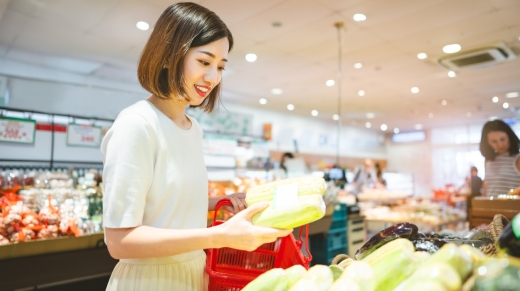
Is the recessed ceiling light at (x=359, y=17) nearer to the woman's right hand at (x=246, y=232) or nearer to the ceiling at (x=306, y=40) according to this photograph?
the ceiling at (x=306, y=40)

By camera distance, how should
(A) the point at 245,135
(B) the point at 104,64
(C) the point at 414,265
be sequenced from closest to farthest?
1. (C) the point at 414,265
2. (B) the point at 104,64
3. (A) the point at 245,135

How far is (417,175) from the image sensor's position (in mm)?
14562

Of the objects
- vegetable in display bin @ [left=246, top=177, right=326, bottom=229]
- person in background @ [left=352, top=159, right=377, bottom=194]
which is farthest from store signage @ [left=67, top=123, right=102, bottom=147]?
person in background @ [left=352, top=159, right=377, bottom=194]

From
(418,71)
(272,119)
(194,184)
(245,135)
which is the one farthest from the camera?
(272,119)

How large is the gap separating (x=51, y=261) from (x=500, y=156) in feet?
14.1

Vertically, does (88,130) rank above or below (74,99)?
below

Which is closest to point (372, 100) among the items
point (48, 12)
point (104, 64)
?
point (104, 64)

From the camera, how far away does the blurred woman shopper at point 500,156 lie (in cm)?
347

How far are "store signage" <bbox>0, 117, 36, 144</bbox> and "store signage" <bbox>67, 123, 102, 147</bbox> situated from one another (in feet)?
1.69

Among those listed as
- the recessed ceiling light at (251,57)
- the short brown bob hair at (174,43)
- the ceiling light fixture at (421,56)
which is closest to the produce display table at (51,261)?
the short brown bob hair at (174,43)

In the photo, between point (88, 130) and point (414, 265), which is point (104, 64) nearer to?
point (88, 130)

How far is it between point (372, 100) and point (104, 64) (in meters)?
5.98

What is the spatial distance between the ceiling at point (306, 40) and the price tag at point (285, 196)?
3006 millimetres

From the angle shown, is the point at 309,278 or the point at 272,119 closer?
the point at 309,278
